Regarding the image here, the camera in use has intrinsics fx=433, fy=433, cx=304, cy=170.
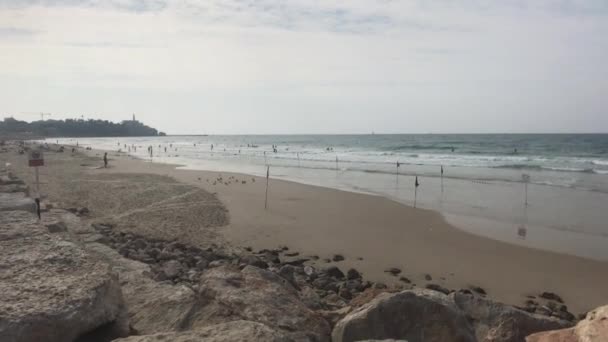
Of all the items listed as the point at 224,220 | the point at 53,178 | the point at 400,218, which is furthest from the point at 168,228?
the point at 53,178

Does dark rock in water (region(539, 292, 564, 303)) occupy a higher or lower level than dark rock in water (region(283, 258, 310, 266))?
lower

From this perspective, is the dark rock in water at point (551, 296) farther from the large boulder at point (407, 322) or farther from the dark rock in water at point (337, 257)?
the large boulder at point (407, 322)

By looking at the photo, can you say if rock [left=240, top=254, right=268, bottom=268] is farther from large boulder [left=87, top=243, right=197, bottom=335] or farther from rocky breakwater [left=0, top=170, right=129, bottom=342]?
rocky breakwater [left=0, top=170, right=129, bottom=342]

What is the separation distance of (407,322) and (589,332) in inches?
61.7

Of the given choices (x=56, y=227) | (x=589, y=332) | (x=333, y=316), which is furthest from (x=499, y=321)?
(x=56, y=227)

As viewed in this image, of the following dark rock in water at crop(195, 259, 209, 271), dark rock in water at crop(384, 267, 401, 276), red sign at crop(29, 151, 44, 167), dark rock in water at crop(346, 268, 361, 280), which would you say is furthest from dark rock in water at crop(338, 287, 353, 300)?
red sign at crop(29, 151, 44, 167)

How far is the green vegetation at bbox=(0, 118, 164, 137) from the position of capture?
14138 centimetres

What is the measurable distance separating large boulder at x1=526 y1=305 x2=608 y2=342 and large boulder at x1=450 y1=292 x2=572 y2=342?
96 cm

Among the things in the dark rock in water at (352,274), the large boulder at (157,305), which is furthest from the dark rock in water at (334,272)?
the large boulder at (157,305)

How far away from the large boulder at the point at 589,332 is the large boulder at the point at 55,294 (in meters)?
3.74

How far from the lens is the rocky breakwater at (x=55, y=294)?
3359 millimetres

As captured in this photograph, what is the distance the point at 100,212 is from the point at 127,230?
139 inches

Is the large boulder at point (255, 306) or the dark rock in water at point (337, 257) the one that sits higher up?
the large boulder at point (255, 306)

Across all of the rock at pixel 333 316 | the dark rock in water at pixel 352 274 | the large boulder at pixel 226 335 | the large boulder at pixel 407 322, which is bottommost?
the dark rock in water at pixel 352 274
